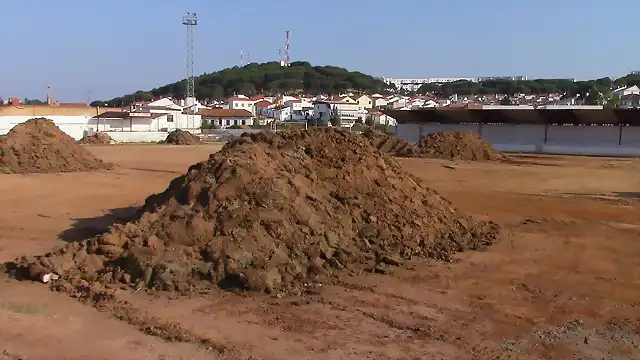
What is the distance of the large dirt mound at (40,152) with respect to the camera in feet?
84.1

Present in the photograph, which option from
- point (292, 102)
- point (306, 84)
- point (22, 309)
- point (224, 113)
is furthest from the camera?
point (306, 84)

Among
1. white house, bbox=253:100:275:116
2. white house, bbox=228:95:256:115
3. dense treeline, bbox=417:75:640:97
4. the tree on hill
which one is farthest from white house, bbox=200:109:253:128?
dense treeline, bbox=417:75:640:97

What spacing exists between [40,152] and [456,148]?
23745mm

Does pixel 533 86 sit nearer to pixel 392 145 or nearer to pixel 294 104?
pixel 294 104

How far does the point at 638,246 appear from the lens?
1303cm

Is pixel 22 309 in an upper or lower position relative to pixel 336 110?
lower

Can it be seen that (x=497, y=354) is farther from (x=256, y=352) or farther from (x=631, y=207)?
(x=631, y=207)

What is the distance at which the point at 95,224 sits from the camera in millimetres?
14562

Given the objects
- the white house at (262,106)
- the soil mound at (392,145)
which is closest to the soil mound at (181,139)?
the soil mound at (392,145)

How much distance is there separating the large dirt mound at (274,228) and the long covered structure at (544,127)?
32751 mm

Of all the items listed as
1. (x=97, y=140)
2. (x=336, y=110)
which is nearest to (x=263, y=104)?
(x=336, y=110)

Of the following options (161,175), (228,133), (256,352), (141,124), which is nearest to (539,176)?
(161,175)

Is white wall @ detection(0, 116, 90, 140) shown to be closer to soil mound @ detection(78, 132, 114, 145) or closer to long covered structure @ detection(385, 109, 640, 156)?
soil mound @ detection(78, 132, 114, 145)

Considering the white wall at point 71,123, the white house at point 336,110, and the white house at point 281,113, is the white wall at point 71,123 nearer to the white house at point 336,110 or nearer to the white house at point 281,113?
the white house at point 336,110
